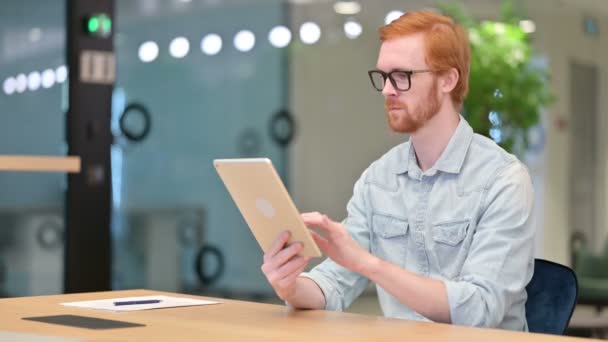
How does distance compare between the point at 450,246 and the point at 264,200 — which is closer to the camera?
the point at 264,200

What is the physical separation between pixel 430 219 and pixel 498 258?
23 cm

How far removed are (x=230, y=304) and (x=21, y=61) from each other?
10.6 ft

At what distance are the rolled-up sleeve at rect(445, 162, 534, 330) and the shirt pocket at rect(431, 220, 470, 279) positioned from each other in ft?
0.15

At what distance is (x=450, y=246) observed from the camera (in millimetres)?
2535

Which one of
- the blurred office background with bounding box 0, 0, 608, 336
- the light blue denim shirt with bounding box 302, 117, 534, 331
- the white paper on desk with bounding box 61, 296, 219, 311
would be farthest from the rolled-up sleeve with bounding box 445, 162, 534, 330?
the blurred office background with bounding box 0, 0, 608, 336

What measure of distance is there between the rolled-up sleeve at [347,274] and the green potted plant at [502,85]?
196 inches

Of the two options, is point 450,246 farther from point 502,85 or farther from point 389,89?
point 502,85

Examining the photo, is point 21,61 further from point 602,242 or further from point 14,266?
point 602,242

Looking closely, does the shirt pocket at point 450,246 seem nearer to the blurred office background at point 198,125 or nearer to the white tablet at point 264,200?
the white tablet at point 264,200

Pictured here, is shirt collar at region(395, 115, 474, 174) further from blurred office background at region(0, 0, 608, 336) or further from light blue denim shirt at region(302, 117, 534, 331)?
blurred office background at region(0, 0, 608, 336)

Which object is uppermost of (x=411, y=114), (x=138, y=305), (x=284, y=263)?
(x=411, y=114)

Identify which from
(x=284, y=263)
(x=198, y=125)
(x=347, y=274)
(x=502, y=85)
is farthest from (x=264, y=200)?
(x=502, y=85)

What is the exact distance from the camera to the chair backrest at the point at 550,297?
7.93 feet

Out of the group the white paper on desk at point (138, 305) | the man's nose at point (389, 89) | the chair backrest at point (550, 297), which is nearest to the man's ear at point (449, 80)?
the man's nose at point (389, 89)
